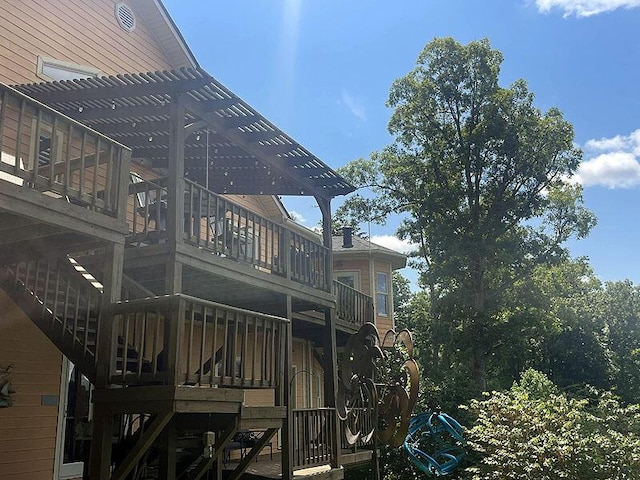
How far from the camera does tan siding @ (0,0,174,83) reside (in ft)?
34.5

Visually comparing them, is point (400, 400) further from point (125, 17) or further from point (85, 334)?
point (125, 17)

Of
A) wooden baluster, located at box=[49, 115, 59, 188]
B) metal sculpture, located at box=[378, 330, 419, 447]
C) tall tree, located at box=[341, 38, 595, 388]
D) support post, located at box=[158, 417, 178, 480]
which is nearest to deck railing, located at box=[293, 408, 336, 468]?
metal sculpture, located at box=[378, 330, 419, 447]

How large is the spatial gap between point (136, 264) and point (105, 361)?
1.95m

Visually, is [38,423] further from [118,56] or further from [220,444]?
[118,56]

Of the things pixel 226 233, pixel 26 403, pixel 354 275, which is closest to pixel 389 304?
pixel 354 275

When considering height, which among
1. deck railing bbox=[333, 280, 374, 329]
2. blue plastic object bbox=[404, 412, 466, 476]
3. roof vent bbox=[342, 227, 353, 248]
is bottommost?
blue plastic object bbox=[404, 412, 466, 476]

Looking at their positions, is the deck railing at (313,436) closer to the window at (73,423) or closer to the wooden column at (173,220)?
the wooden column at (173,220)

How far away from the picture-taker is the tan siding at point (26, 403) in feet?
29.1

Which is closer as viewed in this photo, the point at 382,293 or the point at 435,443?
the point at 435,443

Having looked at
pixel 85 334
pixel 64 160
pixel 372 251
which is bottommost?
Answer: pixel 85 334

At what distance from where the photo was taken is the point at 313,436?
10734mm

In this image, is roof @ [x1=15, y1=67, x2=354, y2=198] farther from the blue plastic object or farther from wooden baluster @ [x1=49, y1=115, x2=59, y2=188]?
the blue plastic object

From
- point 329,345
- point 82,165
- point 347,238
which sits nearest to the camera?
point 82,165

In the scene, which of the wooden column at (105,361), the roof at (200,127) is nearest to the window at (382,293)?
the roof at (200,127)
